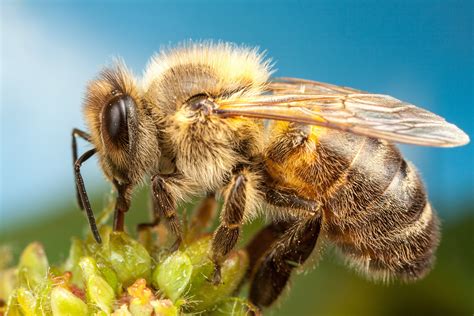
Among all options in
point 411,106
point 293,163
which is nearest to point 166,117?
point 293,163

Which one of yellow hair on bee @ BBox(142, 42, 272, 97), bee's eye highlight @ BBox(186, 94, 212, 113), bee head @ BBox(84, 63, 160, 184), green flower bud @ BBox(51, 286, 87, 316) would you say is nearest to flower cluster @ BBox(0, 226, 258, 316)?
green flower bud @ BBox(51, 286, 87, 316)

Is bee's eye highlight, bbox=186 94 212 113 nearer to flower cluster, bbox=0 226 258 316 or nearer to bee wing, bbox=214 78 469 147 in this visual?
bee wing, bbox=214 78 469 147

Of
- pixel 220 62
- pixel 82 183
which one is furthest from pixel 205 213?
pixel 220 62

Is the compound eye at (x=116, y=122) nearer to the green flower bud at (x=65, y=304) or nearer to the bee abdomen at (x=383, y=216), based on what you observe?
the green flower bud at (x=65, y=304)

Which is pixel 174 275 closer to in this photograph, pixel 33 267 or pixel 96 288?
pixel 96 288

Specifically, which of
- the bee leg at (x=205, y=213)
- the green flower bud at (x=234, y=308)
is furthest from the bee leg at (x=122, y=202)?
the green flower bud at (x=234, y=308)
